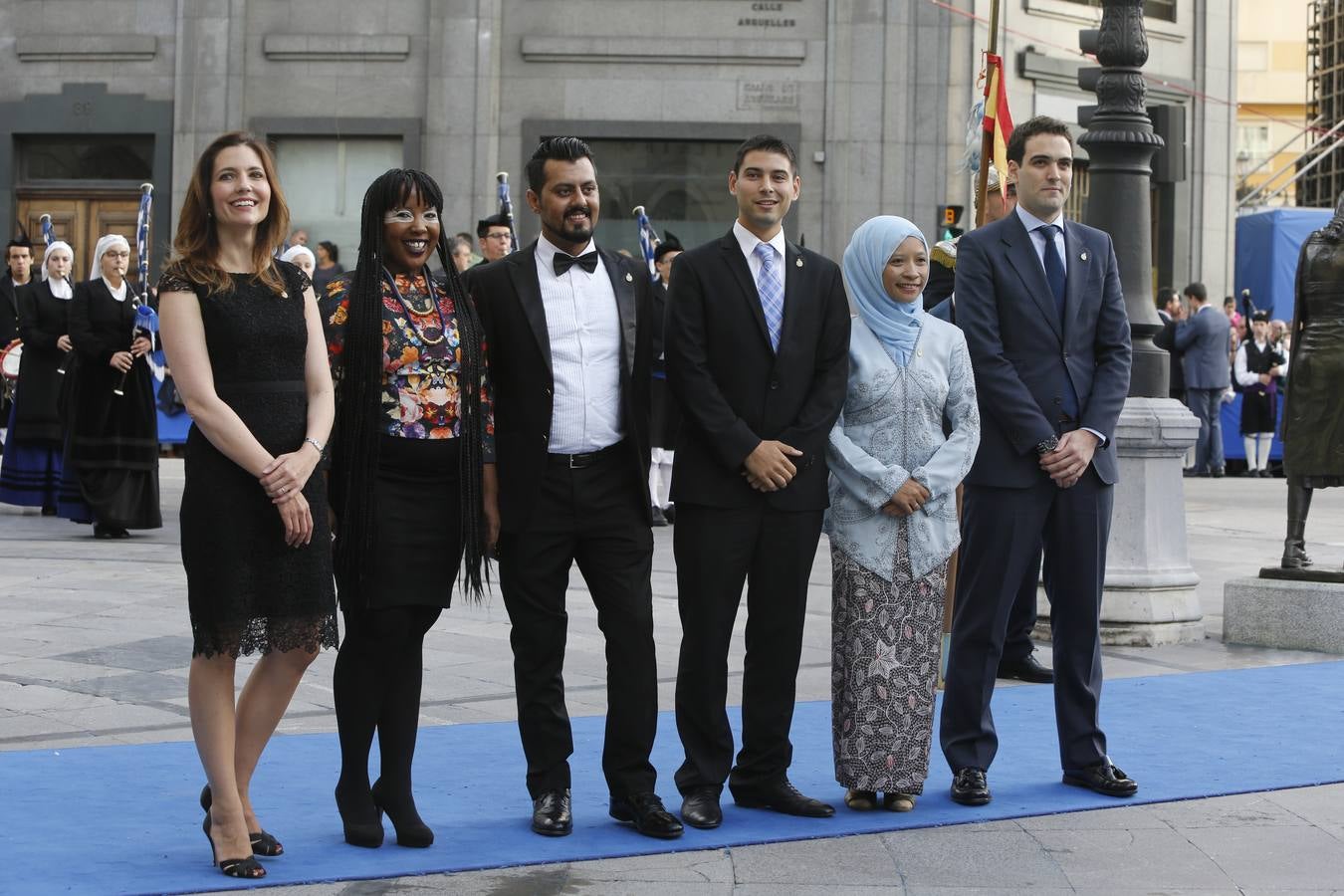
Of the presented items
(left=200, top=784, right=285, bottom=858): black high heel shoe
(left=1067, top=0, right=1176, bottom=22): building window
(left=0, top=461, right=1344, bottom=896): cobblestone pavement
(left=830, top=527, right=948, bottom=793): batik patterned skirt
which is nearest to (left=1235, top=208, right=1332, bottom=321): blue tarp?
(left=1067, top=0, right=1176, bottom=22): building window

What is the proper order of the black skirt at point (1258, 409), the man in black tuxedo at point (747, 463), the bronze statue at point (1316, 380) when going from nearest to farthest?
1. the man in black tuxedo at point (747, 463)
2. the bronze statue at point (1316, 380)
3. the black skirt at point (1258, 409)

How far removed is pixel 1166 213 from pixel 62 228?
14.5 metres

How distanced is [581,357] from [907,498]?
42.3 inches

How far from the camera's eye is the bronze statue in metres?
9.70

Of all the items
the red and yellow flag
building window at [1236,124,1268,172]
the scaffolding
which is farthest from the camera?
building window at [1236,124,1268,172]

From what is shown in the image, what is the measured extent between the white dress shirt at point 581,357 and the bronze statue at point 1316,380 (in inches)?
200

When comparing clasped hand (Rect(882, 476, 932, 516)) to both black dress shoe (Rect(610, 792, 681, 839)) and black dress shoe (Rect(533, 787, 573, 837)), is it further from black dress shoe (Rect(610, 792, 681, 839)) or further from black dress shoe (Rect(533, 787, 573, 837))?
black dress shoe (Rect(533, 787, 573, 837))

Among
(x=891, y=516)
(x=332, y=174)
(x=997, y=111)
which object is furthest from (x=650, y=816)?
(x=332, y=174)

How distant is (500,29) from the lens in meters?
24.2

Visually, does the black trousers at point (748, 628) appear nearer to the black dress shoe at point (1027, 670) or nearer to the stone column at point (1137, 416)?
the black dress shoe at point (1027, 670)

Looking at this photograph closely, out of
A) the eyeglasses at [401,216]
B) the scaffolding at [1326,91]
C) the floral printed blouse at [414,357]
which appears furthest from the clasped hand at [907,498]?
the scaffolding at [1326,91]

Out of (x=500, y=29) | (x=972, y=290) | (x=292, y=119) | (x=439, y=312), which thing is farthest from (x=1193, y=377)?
(x=439, y=312)

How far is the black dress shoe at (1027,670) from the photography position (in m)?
8.54

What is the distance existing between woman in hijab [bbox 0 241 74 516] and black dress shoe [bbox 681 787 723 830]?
31.6 ft
